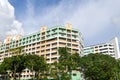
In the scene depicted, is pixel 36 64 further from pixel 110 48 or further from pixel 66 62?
pixel 110 48

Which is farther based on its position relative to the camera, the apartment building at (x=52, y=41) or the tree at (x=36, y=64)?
the apartment building at (x=52, y=41)

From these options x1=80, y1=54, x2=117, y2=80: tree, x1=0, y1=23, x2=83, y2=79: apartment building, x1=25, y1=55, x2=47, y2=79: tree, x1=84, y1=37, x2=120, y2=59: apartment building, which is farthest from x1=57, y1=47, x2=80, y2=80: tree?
x1=84, y1=37, x2=120, y2=59: apartment building

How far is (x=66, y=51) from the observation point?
82.4 meters

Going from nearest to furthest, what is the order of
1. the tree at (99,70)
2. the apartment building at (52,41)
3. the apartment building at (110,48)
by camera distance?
the tree at (99,70)
the apartment building at (52,41)
the apartment building at (110,48)

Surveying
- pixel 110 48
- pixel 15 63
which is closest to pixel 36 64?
pixel 15 63

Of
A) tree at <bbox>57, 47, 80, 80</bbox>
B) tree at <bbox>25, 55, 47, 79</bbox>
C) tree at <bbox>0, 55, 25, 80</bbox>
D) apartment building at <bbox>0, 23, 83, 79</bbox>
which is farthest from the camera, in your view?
apartment building at <bbox>0, 23, 83, 79</bbox>

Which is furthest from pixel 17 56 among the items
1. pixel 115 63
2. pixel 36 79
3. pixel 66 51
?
pixel 115 63

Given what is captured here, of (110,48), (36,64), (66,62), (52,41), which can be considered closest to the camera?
(66,62)

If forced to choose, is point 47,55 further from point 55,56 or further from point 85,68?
point 85,68

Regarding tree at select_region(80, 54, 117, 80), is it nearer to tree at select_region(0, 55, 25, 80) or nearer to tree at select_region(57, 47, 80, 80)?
tree at select_region(57, 47, 80, 80)

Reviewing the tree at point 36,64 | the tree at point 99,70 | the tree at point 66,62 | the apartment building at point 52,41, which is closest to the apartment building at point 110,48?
the apartment building at point 52,41

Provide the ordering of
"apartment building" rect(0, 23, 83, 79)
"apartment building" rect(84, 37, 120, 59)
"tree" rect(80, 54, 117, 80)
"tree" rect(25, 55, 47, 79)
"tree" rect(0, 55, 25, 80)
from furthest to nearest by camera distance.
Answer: "apartment building" rect(84, 37, 120, 59) → "apartment building" rect(0, 23, 83, 79) → "tree" rect(25, 55, 47, 79) → "tree" rect(0, 55, 25, 80) → "tree" rect(80, 54, 117, 80)

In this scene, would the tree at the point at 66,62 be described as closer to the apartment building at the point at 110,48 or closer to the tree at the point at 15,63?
the tree at the point at 15,63

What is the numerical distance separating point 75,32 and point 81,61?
37452 mm
